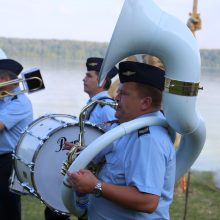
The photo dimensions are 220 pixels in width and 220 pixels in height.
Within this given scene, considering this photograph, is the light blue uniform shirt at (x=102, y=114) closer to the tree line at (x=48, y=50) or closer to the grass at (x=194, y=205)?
the grass at (x=194, y=205)

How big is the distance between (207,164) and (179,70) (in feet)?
24.5

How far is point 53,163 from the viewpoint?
3.26 meters

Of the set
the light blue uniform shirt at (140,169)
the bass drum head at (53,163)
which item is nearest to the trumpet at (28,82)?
the bass drum head at (53,163)

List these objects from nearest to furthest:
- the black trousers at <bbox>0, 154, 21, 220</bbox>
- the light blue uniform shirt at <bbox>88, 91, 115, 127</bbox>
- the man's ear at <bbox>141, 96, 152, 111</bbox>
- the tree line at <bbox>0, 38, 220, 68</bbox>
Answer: the man's ear at <bbox>141, 96, 152, 111</bbox> < the light blue uniform shirt at <bbox>88, 91, 115, 127</bbox> < the black trousers at <bbox>0, 154, 21, 220</bbox> < the tree line at <bbox>0, 38, 220, 68</bbox>

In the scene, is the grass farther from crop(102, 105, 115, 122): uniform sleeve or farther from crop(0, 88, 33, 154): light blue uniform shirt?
crop(102, 105, 115, 122): uniform sleeve

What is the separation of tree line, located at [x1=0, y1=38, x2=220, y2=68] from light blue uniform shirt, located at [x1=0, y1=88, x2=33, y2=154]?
15.9 meters

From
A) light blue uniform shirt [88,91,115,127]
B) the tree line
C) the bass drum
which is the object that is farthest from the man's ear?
the tree line

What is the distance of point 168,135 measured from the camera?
2.19 metres

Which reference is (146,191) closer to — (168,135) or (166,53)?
(168,135)

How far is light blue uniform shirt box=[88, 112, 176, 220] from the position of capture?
79.8 inches

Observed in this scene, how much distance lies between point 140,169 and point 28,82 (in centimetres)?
211

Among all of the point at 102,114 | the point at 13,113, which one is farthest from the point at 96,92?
the point at 13,113

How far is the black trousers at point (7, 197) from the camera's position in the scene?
404cm

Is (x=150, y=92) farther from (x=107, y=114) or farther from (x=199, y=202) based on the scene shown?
(x=199, y=202)
